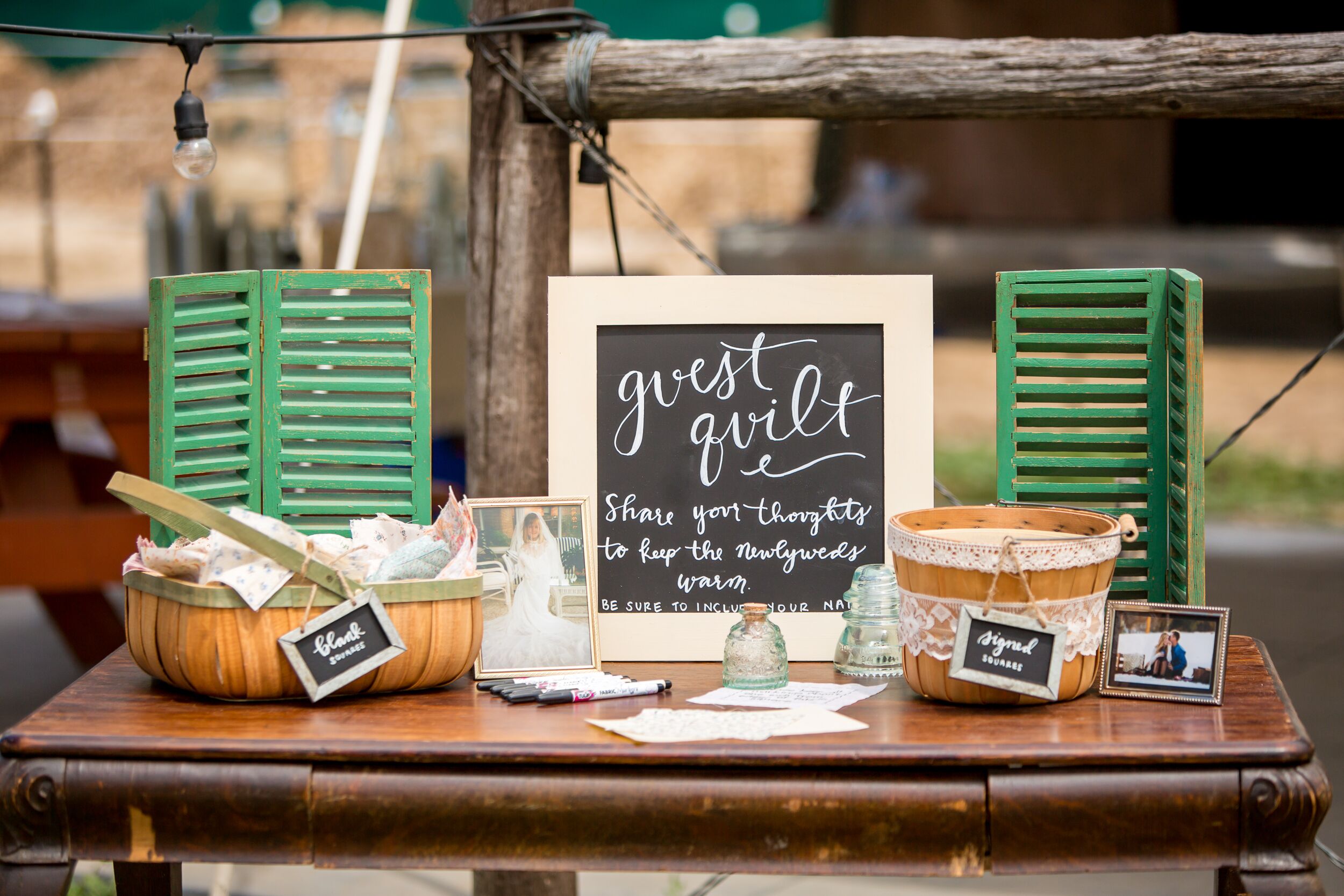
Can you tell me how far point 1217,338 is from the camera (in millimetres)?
8953

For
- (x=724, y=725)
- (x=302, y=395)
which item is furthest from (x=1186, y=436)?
→ (x=302, y=395)

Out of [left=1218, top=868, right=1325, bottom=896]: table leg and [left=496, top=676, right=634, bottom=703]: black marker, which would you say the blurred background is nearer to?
→ [left=496, top=676, right=634, bottom=703]: black marker

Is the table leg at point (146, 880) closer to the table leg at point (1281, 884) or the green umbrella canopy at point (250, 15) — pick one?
the table leg at point (1281, 884)

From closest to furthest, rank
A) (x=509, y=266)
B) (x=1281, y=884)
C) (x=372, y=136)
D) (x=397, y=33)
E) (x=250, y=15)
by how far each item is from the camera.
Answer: (x=1281, y=884) < (x=397, y=33) < (x=509, y=266) < (x=372, y=136) < (x=250, y=15)

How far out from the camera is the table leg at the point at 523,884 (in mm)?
2039

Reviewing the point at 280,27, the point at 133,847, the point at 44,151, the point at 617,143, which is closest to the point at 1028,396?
the point at 133,847

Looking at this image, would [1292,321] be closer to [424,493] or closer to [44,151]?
[44,151]

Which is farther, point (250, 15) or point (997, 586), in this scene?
point (250, 15)

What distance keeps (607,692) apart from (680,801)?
0.71ft

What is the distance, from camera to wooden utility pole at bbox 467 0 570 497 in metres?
1.93

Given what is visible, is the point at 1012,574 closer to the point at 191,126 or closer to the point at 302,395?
the point at 302,395

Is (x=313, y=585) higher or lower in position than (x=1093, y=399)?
lower

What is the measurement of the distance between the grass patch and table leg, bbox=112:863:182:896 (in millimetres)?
4605

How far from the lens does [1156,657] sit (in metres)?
1.36
